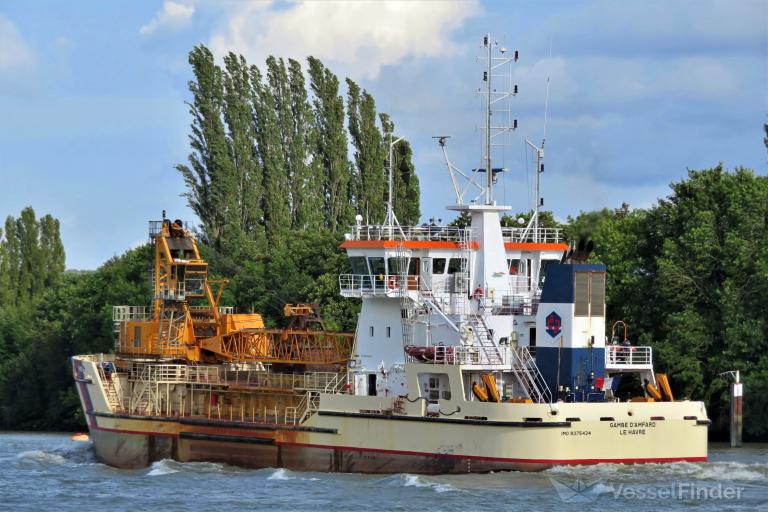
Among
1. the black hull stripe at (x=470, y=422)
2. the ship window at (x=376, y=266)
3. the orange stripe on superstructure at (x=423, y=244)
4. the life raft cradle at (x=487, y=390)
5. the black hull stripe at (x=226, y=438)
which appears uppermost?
the orange stripe on superstructure at (x=423, y=244)

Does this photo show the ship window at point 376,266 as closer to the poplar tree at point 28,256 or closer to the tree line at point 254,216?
the tree line at point 254,216

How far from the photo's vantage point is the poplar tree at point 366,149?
7050 cm

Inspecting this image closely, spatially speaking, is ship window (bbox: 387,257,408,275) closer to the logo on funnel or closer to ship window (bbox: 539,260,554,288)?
ship window (bbox: 539,260,554,288)

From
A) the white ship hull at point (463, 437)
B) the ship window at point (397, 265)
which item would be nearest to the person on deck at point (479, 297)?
the ship window at point (397, 265)

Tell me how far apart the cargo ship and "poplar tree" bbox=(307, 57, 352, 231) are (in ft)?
69.0

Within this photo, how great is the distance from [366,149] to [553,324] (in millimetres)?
32213

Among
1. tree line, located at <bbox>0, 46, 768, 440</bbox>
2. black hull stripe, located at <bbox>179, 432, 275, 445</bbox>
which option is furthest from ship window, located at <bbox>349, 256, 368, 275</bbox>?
tree line, located at <bbox>0, 46, 768, 440</bbox>

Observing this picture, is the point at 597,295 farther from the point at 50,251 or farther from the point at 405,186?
the point at 50,251

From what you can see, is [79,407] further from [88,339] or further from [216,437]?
[216,437]

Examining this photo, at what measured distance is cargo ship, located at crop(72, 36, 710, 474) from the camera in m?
38.7

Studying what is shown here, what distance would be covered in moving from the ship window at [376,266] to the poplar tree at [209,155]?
88.6 ft

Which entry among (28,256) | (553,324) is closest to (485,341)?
(553,324)

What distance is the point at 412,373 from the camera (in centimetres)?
3984

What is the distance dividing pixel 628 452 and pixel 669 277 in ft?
47.8
